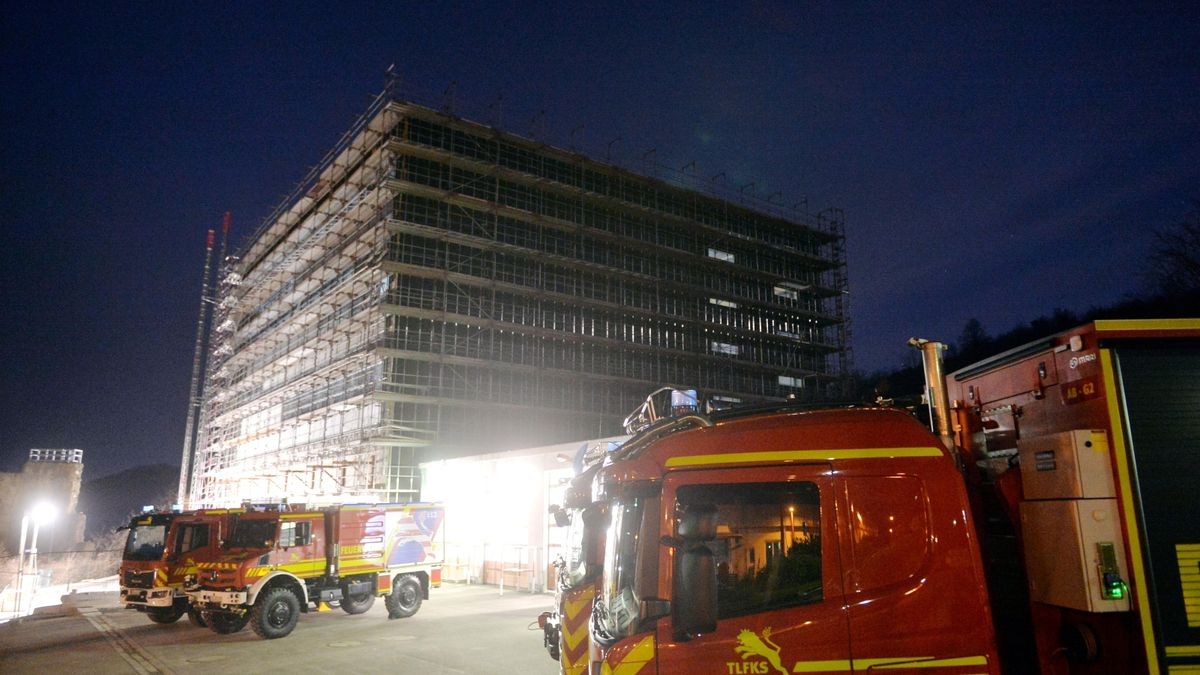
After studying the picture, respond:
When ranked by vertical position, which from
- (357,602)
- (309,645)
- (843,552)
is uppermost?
(843,552)

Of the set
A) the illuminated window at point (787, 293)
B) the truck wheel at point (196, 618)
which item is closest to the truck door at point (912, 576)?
the truck wheel at point (196, 618)

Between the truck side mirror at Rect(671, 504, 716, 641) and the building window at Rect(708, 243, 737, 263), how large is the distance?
148 feet

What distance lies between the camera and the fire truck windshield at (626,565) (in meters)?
4.15

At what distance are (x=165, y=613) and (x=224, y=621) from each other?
2.67 meters

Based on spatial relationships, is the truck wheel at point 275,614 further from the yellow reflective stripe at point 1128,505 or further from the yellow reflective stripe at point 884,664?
the yellow reflective stripe at point 1128,505

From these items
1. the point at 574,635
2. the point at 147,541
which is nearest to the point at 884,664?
the point at 574,635

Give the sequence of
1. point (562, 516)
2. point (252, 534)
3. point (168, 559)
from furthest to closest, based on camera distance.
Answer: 1. point (168, 559)
2. point (252, 534)
3. point (562, 516)

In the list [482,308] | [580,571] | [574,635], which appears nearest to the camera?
[574,635]

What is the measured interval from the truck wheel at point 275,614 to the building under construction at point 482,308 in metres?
18.8

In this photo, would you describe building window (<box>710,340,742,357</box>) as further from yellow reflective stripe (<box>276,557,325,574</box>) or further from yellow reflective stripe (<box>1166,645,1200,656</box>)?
yellow reflective stripe (<box>1166,645,1200,656</box>)

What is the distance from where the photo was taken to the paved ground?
11500mm

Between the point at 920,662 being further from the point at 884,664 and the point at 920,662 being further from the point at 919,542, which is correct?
the point at 919,542

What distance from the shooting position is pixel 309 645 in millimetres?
13336

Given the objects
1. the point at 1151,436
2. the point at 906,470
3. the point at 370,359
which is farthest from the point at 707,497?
the point at 370,359
